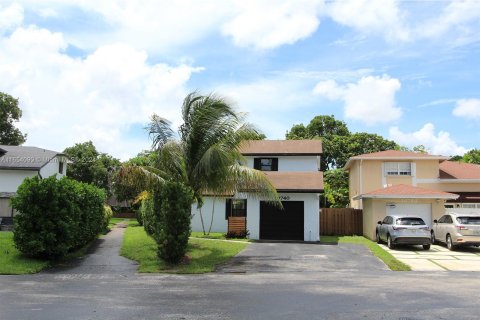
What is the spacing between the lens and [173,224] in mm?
15289

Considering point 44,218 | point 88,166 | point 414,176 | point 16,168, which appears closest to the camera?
point 44,218

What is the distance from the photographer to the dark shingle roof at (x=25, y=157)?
3178 centimetres

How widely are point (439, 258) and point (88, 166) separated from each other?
45.2 metres

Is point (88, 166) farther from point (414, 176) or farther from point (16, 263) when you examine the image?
point (16, 263)

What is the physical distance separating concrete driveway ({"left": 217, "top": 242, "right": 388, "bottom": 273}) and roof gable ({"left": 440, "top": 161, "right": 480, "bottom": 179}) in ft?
42.2

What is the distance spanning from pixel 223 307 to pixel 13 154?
3094 centimetres

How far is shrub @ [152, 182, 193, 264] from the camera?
15.2 metres

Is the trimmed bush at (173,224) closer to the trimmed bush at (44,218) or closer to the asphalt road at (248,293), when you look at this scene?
the asphalt road at (248,293)

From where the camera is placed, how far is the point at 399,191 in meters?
25.0

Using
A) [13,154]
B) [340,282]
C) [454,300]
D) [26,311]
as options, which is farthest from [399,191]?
[13,154]

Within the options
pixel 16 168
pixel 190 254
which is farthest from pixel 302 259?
pixel 16 168

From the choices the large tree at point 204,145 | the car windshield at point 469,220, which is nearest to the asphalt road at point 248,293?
the large tree at point 204,145

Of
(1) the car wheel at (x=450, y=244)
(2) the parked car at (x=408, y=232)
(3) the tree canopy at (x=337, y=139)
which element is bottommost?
(1) the car wheel at (x=450, y=244)

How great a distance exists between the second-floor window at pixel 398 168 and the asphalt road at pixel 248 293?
16462 millimetres
